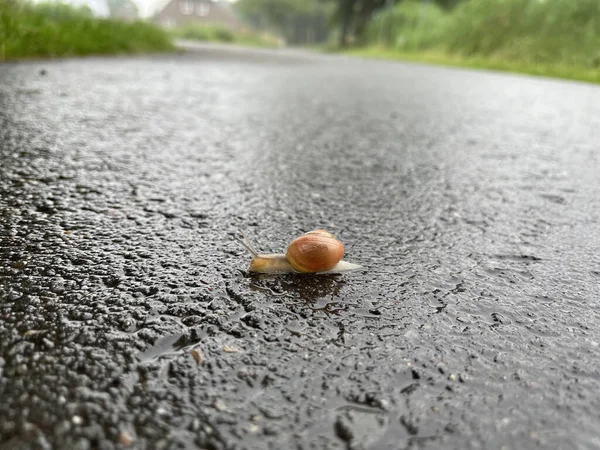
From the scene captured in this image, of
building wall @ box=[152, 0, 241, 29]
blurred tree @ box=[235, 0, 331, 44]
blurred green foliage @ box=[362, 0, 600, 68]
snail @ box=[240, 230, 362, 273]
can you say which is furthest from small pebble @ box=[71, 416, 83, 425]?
building wall @ box=[152, 0, 241, 29]

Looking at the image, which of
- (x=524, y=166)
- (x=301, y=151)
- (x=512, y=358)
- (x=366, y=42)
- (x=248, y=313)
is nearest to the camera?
(x=512, y=358)

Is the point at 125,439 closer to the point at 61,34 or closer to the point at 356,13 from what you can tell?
the point at 61,34

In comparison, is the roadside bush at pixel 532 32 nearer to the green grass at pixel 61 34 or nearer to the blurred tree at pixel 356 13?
the green grass at pixel 61 34

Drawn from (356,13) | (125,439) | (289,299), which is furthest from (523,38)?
(356,13)

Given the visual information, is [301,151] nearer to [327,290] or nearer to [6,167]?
[6,167]

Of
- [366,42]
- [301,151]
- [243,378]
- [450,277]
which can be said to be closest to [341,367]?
[243,378]

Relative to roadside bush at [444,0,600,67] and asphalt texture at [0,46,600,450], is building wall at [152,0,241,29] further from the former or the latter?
asphalt texture at [0,46,600,450]
